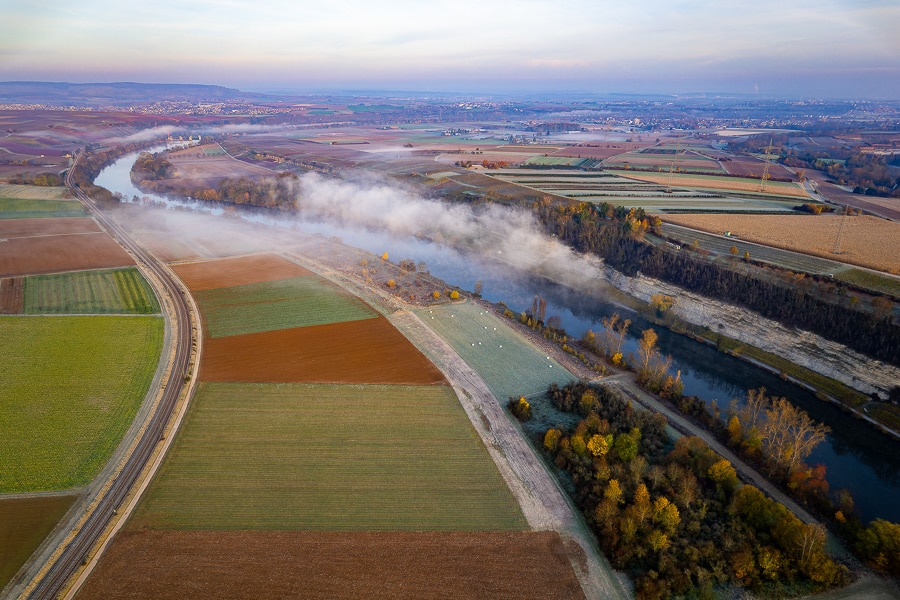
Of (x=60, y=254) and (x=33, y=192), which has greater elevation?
(x=33, y=192)

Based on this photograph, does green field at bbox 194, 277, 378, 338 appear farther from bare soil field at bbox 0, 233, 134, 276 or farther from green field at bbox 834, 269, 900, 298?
green field at bbox 834, 269, 900, 298

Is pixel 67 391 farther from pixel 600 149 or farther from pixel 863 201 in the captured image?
pixel 600 149

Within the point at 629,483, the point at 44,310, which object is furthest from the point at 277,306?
the point at 629,483

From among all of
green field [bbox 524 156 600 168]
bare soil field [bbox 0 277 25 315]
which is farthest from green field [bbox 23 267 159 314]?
green field [bbox 524 156 600 168]

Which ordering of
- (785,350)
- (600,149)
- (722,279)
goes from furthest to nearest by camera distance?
1. (600,149)
2. (722,279)
3. (785,350)

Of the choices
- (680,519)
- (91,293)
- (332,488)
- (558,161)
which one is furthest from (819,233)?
(91,293)

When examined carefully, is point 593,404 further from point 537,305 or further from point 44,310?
point 44,310
